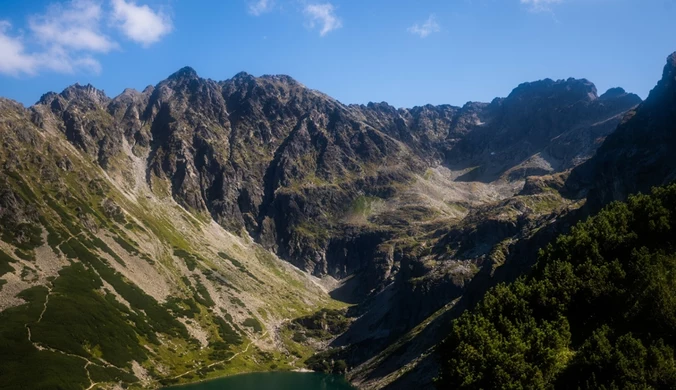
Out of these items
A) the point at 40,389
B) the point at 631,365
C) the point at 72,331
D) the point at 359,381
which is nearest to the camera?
the point at 631,365

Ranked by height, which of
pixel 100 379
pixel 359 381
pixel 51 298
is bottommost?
pixel 359 381

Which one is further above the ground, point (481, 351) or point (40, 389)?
point (40, 389)

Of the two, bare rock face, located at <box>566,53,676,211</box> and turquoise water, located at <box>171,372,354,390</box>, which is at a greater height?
bare rock face, located at <box>566,53,676,211</box>

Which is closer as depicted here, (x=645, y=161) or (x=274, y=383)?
(x=645, y=161)

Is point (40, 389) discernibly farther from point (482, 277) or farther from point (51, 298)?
point (482, 277)

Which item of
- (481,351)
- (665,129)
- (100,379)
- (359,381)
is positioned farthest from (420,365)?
(665,129)

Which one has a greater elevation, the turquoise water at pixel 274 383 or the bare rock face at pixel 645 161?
the bare rock face at pixel 645 161

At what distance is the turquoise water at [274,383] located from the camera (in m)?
165

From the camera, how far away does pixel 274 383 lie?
574 feet

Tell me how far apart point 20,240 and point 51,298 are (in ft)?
132

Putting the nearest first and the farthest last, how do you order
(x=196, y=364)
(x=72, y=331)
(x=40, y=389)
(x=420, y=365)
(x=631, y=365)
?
(x=631, y=365), (x=40, y=389), (x=420, y=365), (x=72, y=331), (x=196, y=364)

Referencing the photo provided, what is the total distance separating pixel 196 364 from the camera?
19062 centimetres

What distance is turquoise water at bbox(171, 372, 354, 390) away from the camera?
164875mm

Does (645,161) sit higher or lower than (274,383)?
higher
